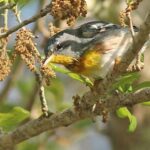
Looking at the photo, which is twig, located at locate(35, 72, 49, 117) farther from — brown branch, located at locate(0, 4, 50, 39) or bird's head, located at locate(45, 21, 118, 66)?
brown branch, located at locate(0, 4, 50, 39)

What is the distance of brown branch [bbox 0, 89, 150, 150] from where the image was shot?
204 cm

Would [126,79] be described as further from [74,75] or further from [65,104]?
[65,104]

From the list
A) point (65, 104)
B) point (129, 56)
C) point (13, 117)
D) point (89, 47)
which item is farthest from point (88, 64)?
point (65, 104)

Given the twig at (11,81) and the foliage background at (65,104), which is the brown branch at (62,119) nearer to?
the foliage background at (65,104)

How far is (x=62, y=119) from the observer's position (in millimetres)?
2150

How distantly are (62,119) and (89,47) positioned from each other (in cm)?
40

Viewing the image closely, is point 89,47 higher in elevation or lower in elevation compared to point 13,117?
higher

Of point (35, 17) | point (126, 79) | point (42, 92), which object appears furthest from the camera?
point (42, 92)

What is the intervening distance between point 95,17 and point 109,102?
5.85ft

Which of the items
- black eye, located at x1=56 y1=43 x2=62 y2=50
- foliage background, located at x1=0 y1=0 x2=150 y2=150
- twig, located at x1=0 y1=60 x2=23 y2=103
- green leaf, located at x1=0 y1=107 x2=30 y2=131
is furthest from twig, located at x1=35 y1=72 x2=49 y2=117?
twig, located at x1=0 y1=60 x2=23 y2=103

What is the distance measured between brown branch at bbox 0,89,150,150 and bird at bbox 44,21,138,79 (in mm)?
215

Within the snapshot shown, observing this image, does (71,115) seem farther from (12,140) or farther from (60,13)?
(60,13)

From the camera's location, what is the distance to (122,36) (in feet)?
7.75

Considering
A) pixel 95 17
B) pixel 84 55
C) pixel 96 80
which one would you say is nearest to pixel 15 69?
pixel 95 17
